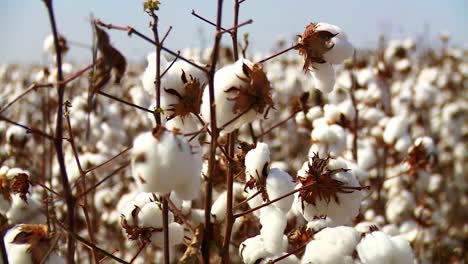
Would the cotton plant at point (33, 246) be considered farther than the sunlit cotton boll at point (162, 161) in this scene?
Yes

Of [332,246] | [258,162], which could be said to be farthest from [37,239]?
[332,246]

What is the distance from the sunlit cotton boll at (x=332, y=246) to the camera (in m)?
1.17

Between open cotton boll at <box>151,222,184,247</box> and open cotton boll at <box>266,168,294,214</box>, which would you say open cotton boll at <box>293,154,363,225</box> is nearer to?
open cotton boll at <box>266,168,294,214</box>

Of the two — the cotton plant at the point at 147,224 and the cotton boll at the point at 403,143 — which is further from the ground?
the cotton boll at the point at 403,143

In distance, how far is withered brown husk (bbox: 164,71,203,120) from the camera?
3.87 ft

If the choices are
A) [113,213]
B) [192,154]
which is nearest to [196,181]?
[192,154]

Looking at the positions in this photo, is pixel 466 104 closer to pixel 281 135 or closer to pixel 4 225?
pixel 281 135

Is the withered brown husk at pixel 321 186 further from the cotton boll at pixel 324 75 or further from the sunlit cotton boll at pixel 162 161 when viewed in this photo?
the sunlit cotton boll at pixel 162 161

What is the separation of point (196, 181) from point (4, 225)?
0.50 m

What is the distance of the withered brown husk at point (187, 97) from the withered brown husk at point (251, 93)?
0.52 ft

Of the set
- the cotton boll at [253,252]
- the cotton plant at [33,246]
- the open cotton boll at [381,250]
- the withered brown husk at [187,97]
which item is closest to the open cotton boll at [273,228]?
the cotton boll at [253,252]

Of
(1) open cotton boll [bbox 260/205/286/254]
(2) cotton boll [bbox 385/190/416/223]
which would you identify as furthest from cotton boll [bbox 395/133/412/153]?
(1) open cotton boll [bbox 260/205/286/254]

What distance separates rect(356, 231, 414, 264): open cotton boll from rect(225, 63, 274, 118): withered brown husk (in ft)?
1.22

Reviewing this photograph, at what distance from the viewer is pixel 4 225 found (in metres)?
1.22
